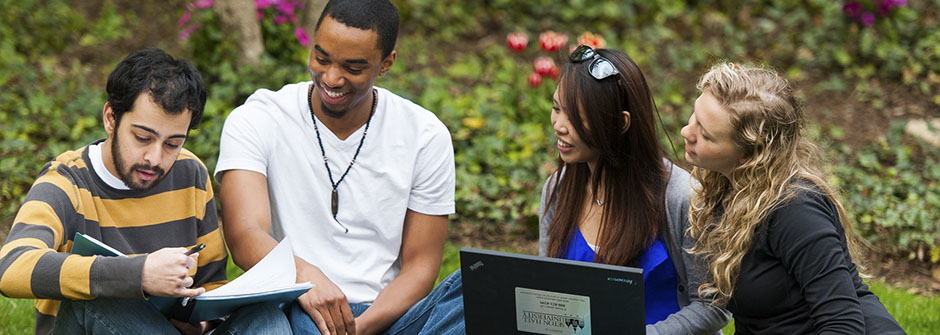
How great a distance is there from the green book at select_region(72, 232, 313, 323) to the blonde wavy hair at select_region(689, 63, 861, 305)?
49.1 inches

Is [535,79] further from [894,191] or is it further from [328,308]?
[328,308]

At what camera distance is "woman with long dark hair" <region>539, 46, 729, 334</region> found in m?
2.88

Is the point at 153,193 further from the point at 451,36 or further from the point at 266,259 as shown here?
the point at 451,36

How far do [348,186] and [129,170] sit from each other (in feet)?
2.60

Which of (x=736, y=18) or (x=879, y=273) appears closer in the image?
(x=879, y=273)

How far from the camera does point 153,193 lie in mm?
2924

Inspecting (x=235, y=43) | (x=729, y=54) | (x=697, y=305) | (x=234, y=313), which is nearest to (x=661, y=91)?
(x=729, y=54)

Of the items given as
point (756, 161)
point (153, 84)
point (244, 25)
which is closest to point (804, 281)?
point (756, 161)

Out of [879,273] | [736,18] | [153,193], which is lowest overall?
[879,273]

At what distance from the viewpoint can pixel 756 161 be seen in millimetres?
2652

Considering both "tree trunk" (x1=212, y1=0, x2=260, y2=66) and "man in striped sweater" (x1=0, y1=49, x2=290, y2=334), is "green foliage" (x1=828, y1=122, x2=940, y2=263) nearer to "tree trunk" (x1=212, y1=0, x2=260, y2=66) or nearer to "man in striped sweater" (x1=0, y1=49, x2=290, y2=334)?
"man in striped sweater" (x1=0, y1=49, x2=290, y2=334)

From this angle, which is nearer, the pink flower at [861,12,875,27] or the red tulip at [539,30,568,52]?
the red tulip at [539,30,568,52]

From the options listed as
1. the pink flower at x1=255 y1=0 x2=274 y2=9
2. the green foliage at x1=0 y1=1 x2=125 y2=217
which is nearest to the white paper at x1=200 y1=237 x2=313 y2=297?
the green foliage at x1=0 y1=1 x2=125 y2=217

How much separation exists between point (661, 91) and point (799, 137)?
13.7ft
